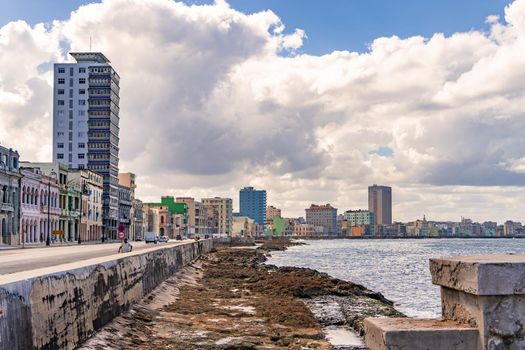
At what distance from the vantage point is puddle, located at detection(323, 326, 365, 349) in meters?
17.1

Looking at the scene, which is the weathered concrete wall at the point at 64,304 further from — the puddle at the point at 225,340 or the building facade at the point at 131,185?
the building facade at the point at 131,185

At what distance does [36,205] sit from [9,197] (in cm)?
973

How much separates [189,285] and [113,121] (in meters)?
114

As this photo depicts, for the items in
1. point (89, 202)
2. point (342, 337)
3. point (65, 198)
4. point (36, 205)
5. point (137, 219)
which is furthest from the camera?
point (137, 219)

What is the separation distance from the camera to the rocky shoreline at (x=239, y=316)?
612 inches

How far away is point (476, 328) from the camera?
3998 mm

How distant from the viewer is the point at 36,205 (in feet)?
263

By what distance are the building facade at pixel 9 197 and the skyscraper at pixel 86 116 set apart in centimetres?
6246

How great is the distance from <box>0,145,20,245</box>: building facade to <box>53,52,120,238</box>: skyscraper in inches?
2459

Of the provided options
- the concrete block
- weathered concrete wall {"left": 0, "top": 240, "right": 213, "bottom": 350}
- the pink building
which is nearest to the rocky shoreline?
weathered concrete wall {"left": 0, "top": 240, "right": 213, "bottom": 350}

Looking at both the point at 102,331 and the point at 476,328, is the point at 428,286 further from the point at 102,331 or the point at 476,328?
the point at 476,328

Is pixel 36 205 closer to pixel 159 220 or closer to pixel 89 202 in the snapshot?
pixel 89 202

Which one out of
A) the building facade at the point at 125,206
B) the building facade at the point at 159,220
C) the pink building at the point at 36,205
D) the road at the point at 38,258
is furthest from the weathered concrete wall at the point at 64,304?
the building facade at the point at 159,220

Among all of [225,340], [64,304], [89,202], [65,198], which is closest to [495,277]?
[64,304]
